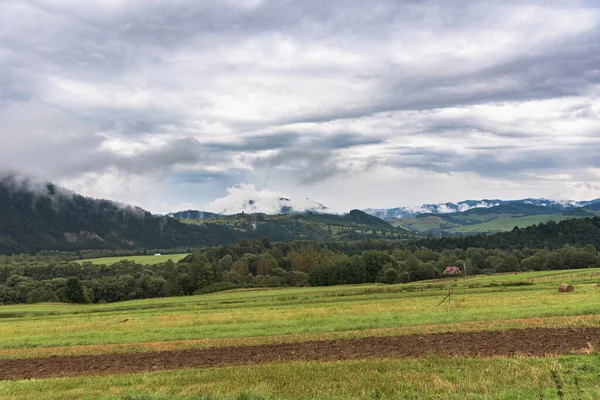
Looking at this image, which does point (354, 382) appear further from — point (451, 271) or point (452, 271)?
point (451, 271)

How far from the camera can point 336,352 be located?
2356cm

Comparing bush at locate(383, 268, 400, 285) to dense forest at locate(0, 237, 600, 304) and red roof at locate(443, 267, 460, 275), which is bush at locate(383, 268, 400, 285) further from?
red roof at locate(443, 267, 460, 275)

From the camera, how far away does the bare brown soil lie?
21344 mm

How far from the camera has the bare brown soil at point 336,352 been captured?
21.3 meters

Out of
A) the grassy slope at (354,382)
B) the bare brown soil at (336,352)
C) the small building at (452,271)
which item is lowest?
the small building at (452,271)

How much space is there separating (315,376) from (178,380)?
5733 millimetres

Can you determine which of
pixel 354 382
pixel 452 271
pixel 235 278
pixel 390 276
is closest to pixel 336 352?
pixel 354 382

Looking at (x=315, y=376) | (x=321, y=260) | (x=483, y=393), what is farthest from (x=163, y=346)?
(x=321, y=260)

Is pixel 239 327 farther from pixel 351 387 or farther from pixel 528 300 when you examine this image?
pixel 528 300

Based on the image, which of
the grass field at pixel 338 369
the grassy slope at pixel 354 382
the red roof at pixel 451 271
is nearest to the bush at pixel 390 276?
the red roof at pixel 451 271

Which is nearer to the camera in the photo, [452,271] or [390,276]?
[390,276]

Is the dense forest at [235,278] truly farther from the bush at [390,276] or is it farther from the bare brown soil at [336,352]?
the bare brown soil at [336,352]

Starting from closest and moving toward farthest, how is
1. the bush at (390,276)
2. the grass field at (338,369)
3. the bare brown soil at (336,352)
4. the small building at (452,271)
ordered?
1. the grass field at (338,369)
2. the bare brown soil at (336,352)
3. the bush at (390,276)
4. the small building at (452,271)

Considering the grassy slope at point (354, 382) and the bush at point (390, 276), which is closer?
the grassy slope at point (354, 382)
